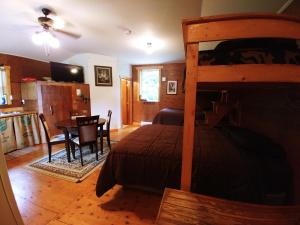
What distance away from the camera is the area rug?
2.43 m

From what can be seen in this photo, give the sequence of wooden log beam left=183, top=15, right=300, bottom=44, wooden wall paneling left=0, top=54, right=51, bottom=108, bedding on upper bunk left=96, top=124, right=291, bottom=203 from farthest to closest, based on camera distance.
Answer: wooden wall paneling left=0, top=54, right=51, bottom=108 → bedding on upper bunk left=96, top=124, right=291, bottom=203 → wooden log beam left=183, top=15, right=300, bottom=44

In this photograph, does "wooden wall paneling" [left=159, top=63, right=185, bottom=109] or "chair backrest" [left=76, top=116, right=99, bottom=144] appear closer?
"chair backrest" [left=76, top=116, right=99, bottom=144]

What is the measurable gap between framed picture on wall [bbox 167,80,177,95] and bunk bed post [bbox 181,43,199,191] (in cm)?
518

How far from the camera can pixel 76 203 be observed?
72.8 inches

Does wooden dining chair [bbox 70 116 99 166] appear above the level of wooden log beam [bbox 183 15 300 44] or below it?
below

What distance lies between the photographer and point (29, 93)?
3902 millimetres

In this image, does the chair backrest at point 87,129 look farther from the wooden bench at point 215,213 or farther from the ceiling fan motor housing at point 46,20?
the wooden bench at point 215,213

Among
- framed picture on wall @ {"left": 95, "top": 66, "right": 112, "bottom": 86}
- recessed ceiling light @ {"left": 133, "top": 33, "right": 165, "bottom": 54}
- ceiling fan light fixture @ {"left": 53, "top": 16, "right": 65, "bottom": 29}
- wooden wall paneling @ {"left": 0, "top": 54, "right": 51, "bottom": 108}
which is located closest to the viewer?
ceiling fan light fixture @ {"left": 53, "top": 16, "right": 65, "bottom": 29}

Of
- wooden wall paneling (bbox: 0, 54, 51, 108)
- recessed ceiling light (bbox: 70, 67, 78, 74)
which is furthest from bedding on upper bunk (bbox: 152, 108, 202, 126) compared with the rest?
wooden wall paneling (bbox: 0, 54, 51, 108)

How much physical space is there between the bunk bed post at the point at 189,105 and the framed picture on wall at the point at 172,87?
204 inches

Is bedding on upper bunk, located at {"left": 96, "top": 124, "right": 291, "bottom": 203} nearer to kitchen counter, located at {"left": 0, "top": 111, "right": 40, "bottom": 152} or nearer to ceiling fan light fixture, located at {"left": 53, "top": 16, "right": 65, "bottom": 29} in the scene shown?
ceiling fan light fixture, located at {"left": 53, "top": 16, "right": 65, "bottom": 29}

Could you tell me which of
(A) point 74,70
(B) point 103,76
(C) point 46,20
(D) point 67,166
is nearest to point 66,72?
(A) point 74,70

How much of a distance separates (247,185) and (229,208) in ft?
1.40

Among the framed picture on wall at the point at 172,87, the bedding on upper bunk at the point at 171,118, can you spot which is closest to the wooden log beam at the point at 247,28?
the bedding on upper bunk at the point at 171,118
